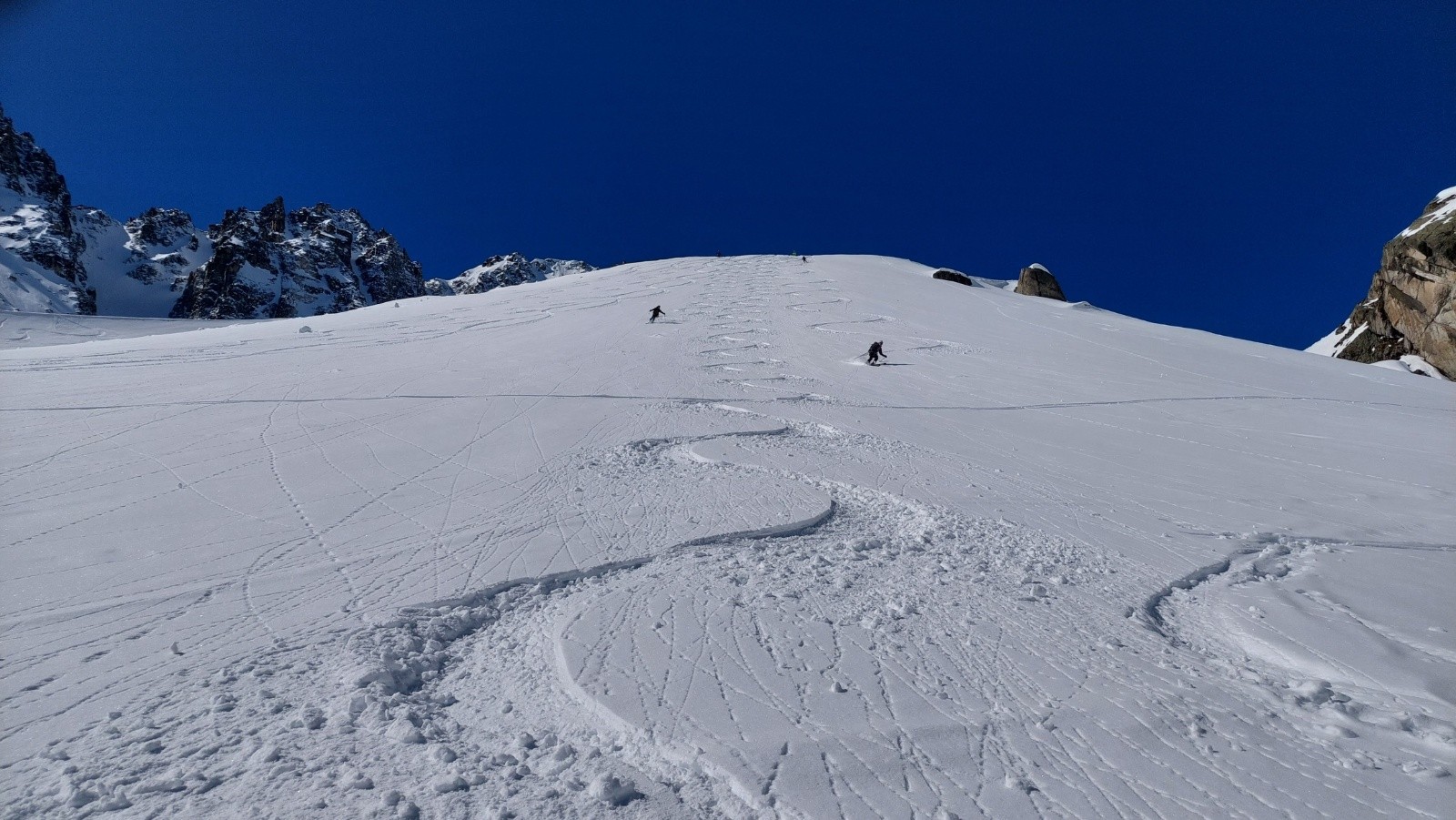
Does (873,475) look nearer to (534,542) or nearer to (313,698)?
(534,542)

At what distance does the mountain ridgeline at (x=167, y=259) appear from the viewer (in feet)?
325

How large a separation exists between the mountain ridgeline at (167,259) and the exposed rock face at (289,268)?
0.23 metres

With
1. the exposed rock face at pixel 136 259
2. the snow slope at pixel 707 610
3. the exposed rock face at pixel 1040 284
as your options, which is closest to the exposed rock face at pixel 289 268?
the exposed rock face at pixel 136 259

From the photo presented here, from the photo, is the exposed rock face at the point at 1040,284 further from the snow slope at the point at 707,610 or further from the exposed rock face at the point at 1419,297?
the snow slope at the point at 707,610

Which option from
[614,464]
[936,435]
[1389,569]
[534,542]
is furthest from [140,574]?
[1389,569]

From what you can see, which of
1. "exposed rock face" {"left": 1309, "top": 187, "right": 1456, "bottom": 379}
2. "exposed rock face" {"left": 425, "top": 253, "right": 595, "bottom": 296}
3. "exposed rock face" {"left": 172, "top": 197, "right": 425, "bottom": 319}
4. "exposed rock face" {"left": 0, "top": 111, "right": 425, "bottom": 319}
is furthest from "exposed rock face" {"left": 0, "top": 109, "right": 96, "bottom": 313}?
"exposed rock face" {"left": 1309, "top": 187, "right": 1456, "bottom": 379}

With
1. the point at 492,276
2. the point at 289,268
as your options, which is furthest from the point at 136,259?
the point at 492,276

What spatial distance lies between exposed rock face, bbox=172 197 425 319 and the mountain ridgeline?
23cm

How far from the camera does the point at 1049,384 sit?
13.0m

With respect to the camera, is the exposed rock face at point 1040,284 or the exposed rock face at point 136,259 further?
the exposed rock face at point 136,259

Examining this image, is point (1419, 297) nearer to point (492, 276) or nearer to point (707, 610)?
point (707, 610)

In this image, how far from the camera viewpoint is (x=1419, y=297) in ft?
81.5

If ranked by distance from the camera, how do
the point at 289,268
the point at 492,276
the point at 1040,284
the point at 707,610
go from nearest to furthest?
the point at 707,610, the point at 1040,284, the point at 289,268, the point at 492,276

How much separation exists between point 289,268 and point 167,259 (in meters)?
26.5
